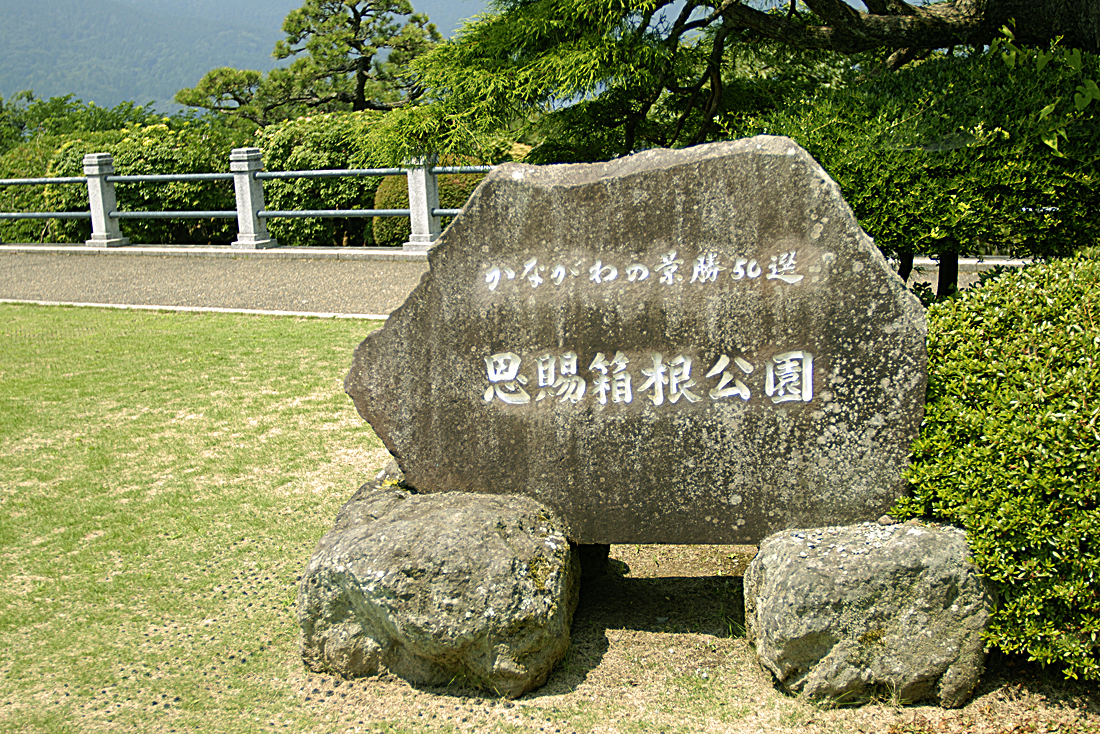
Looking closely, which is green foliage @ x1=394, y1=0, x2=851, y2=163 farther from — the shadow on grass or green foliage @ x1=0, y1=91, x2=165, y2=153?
green foliage @ x1=0, y1=91, x2=165, y2=153

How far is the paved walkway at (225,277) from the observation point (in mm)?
9945

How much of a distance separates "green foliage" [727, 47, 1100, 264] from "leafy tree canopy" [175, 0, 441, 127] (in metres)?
20.3

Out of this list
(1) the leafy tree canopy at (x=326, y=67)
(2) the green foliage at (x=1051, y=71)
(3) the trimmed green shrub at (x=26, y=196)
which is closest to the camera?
(2) the green foliage at (x=1051, y=71)

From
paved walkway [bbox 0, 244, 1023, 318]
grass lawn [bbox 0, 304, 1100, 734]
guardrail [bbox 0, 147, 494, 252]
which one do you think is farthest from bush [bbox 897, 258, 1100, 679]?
guardrail [bbox 0, 147, 494, 252]

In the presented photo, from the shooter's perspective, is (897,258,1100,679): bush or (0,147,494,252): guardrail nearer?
(897,258,1100,679): bush

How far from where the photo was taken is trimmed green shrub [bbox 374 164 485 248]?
13.3m

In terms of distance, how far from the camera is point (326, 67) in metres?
23.1

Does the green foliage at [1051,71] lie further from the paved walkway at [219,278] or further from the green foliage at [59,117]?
the green foliage at [59,117]

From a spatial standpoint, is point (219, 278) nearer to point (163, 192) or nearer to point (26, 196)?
point (163, 192)

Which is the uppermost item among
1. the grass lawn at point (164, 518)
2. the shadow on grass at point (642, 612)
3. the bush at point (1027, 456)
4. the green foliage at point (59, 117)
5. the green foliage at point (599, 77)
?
the green foliage at point (59, 117)

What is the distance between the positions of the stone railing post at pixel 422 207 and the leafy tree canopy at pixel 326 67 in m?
11.3

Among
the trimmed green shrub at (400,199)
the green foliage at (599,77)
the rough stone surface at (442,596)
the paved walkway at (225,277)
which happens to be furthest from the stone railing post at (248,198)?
the rough stone surface at (442,596)

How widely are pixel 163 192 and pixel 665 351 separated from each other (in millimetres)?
13794

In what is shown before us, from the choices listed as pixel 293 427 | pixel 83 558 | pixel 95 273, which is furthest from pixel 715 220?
pixel 95 273
